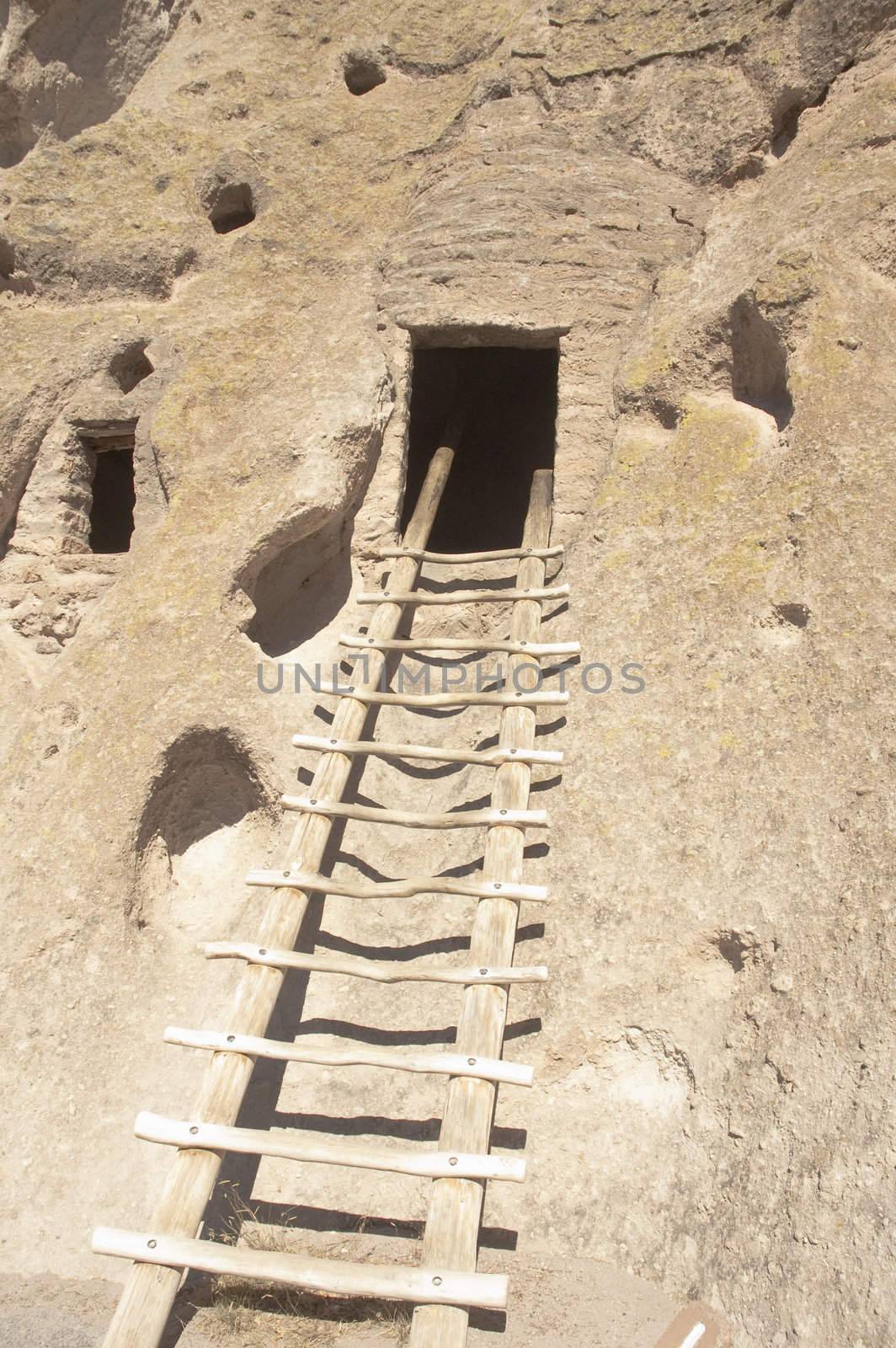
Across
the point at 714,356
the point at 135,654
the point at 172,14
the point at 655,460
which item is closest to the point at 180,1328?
the point at 135,654

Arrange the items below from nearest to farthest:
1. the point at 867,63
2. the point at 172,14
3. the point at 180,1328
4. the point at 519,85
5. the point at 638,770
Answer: the point at 180,1328 < the point at 638,770 < the point at 867,63 < the point at 519,85 < the point at 172,14

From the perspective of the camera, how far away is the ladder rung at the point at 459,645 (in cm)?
378

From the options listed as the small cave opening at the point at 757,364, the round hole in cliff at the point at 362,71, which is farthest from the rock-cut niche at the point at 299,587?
the round hole in cliff at the point at 362,71

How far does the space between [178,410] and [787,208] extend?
2729mm

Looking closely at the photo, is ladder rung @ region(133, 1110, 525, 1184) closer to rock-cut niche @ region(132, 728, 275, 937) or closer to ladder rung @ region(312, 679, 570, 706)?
rock-cut niche @ region(132, 728, 275, 937)

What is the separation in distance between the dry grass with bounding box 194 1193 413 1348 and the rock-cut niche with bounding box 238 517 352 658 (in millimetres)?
2282

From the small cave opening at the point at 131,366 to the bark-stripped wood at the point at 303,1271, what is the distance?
3.76 metres

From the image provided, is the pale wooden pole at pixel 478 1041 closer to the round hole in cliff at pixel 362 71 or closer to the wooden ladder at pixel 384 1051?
the wooden ladder at pixel 384 1051

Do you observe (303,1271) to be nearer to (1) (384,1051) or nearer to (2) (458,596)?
(1) (384,1051)

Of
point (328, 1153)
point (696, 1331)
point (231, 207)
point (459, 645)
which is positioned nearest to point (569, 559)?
point (459, 645)

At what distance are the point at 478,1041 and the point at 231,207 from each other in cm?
456

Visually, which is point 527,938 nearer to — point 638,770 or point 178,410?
point 638,770

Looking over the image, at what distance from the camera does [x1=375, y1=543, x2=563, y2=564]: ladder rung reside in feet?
14.2

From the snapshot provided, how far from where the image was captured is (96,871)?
3.45 meters
